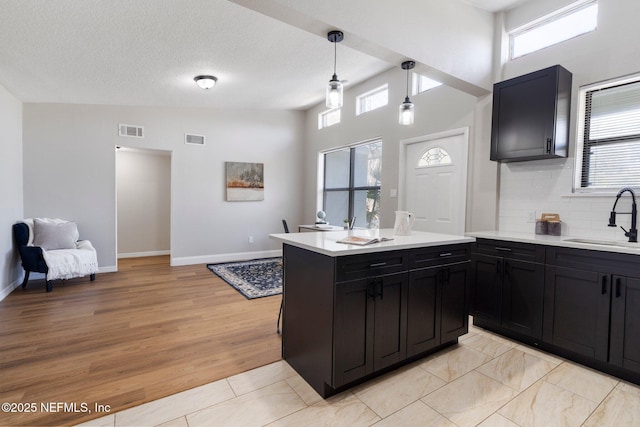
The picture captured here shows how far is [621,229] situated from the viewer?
99.0 inches

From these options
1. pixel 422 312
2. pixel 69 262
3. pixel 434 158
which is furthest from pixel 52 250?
pixel 434 158

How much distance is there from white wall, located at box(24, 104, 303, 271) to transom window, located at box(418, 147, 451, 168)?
3147 mm

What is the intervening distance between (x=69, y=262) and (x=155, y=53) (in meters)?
2.94

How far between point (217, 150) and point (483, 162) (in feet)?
14.8

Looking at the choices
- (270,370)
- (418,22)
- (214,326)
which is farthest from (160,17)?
(270,370)

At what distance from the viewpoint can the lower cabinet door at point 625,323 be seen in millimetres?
2025

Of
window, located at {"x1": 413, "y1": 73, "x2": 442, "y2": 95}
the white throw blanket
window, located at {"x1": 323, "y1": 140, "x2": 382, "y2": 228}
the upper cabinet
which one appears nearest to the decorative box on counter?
the upper cabinet

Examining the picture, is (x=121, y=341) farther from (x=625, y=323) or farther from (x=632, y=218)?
(x=632, y=218)

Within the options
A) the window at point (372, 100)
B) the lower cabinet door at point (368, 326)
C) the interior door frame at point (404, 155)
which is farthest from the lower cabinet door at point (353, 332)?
the window at point (372, 100)

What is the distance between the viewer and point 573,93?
2783 mm

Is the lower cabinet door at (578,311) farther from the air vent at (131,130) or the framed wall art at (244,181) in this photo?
the air vent at (131,130)

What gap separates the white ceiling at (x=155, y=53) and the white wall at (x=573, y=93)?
72cm

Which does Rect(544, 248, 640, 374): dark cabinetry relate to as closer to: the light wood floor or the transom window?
the transom window

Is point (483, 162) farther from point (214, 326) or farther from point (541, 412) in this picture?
point (214, 326)
